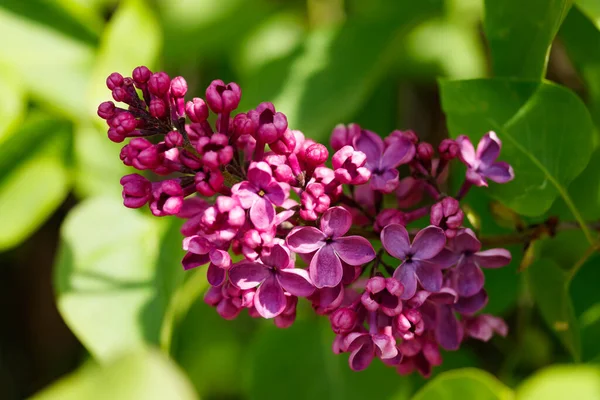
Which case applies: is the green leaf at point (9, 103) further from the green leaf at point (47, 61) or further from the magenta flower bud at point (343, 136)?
the magenta flower bud at point (343, 136)

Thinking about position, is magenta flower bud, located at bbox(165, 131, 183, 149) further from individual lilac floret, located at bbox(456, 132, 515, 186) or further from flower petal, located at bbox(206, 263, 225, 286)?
individual lilac floret, located at bbox(456, 132, 515, 186)

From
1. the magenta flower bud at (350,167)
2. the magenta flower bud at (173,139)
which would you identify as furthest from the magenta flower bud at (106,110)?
the magenta flower bud at (350,167)

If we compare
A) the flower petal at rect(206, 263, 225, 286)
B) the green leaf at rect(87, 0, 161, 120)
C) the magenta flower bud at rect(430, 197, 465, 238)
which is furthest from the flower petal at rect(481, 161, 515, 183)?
the green leaf at rect(87, 0, 161, 120)

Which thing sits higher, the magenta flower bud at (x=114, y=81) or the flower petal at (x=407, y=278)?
the magenta flower bud at (x=114, y=81)

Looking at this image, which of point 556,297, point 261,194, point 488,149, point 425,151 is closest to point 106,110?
point 261,194

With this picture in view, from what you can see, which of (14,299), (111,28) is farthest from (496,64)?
(14,299)

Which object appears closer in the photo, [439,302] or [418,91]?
[439,302]

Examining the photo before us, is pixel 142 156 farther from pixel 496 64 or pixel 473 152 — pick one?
pixel 496 64

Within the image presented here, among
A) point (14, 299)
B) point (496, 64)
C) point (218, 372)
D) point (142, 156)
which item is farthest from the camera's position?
point (14, 299)
